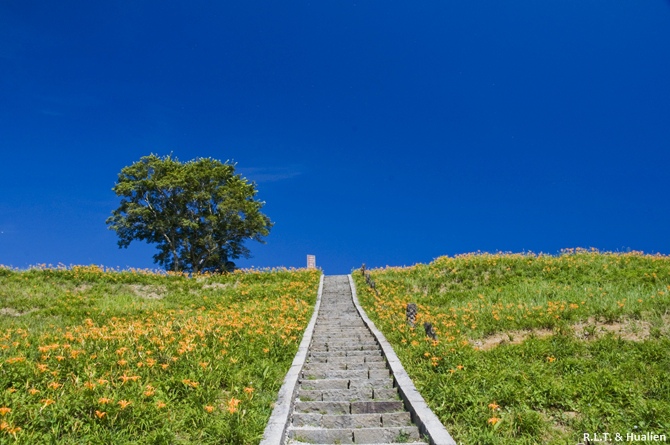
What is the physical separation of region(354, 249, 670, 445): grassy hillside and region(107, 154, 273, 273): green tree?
18.8 m

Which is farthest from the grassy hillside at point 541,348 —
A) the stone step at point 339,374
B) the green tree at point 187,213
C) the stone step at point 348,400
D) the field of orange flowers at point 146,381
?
the green tree at point 187,213

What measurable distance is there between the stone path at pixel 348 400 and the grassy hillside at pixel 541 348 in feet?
2.27

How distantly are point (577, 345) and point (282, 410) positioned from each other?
835 cm

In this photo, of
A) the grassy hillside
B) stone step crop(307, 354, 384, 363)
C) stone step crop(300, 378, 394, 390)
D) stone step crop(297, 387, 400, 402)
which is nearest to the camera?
the grassy hillside

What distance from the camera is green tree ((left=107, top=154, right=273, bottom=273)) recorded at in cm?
3659

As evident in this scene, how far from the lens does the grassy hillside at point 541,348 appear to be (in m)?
6.62

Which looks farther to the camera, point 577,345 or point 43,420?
point 577,345

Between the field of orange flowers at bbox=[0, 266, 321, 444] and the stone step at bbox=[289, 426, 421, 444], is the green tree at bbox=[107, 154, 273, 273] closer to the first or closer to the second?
Answer: the field of orange flowers at bbox=[0, 266, 321, 444]

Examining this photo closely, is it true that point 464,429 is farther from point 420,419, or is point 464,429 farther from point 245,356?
point 245,356

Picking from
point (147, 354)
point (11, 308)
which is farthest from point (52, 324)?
point (147, 354)

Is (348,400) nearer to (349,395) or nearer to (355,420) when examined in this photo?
(349,395)

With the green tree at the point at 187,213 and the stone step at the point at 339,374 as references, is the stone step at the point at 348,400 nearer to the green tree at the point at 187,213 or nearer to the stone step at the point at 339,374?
Answer: the stone step at the point at 339,374

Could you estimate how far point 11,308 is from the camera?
1823 centimetres

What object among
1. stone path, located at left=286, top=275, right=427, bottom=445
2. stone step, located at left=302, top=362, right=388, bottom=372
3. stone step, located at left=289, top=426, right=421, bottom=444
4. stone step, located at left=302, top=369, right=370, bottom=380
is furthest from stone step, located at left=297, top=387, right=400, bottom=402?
stone step, located at left=302, top=362, right=388, bottom=372
